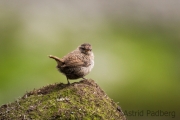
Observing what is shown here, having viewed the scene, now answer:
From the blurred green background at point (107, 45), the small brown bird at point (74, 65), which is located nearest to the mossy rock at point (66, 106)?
the small brown bird at point (74, 65)

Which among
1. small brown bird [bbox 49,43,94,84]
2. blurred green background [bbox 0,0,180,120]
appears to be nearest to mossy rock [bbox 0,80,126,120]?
small brown bird [bbox 49,43,94,84]

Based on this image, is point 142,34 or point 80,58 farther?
point 142,34

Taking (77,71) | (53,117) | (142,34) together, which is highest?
(142,34)

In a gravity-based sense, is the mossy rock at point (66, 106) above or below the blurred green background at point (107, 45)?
below

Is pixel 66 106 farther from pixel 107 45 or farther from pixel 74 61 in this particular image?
pixel 107 45

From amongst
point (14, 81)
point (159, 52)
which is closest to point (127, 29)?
point (159, 52)

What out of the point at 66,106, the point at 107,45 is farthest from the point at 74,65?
the point at 107,45

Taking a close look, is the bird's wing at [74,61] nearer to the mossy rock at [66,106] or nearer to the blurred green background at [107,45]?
the mossy rock at [66,106]

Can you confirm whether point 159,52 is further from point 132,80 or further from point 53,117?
point 53,117

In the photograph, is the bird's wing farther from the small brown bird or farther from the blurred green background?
the blurred green background
